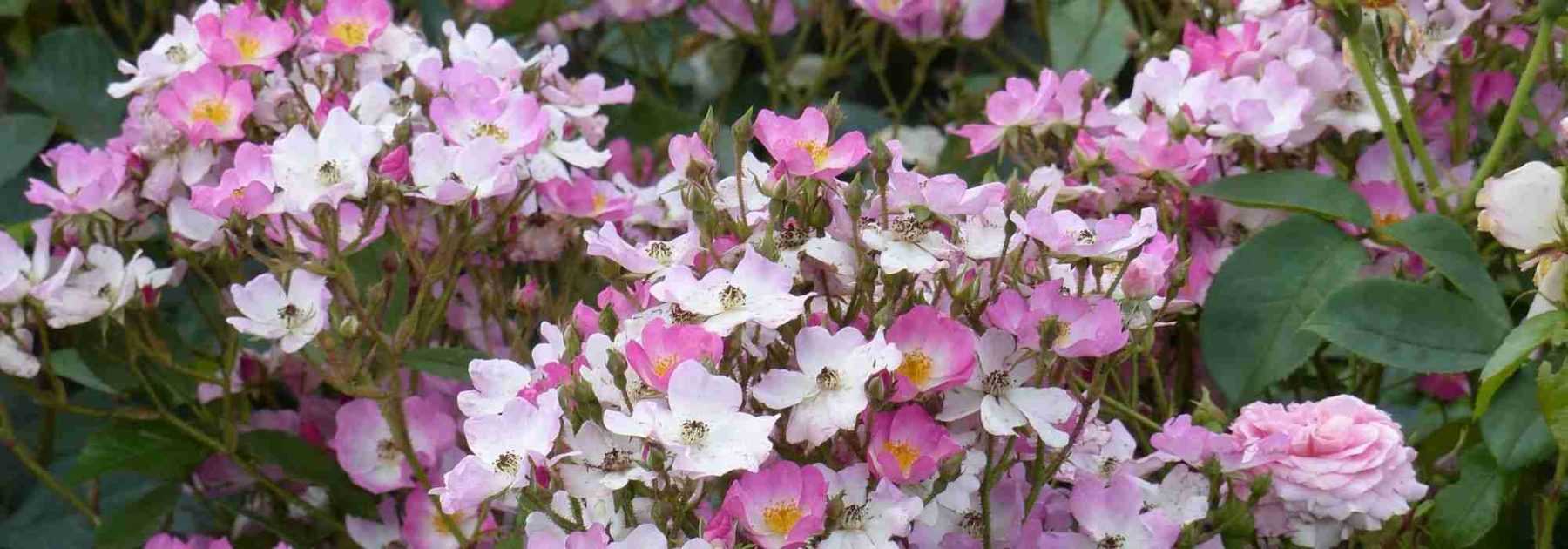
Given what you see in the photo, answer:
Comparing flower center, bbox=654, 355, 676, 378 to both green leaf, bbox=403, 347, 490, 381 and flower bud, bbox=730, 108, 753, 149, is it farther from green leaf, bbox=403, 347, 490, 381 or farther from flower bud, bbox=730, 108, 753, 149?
green leaf, bbox=403, 347, 490, 381

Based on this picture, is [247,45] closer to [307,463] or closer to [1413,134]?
[307,463]

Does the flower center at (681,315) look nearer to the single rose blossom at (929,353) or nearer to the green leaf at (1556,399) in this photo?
the single rose blossom at (929,353)

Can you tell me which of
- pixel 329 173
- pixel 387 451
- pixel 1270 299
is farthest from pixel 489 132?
pixel 1270 299

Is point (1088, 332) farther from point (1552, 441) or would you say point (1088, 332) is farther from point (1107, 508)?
point (1552, 441)

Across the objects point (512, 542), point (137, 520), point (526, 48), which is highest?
point (512, 542)

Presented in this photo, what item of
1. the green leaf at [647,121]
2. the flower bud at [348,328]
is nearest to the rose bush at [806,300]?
the flower bud at [348,328]
